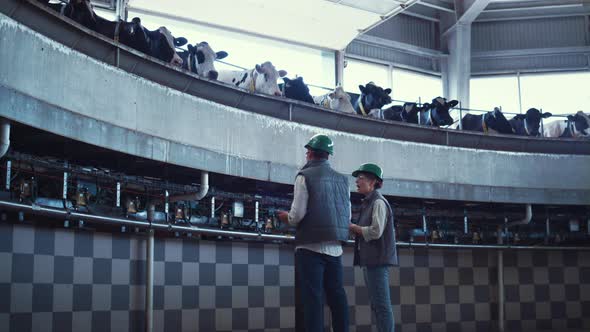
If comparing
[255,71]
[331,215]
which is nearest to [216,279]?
[255,71]

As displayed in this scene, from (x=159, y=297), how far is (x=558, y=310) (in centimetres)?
739

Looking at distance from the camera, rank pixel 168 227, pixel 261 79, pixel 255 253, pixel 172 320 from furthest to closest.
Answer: pixel 261 79
pixel 255 253
pixel 172 320
pixel 168 227

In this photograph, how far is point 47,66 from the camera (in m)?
6.95

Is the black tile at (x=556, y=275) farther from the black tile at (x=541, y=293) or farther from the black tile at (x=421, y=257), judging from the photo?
the black tile at (x=421, y=257)

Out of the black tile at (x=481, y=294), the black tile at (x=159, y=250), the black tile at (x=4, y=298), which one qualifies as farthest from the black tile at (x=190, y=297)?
the black tile at (x=481, y=294)

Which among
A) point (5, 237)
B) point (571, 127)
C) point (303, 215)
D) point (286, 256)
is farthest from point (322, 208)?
point (571, 127)

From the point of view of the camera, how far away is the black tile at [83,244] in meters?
8.29

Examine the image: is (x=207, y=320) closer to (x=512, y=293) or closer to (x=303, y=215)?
(x=303, y=215)

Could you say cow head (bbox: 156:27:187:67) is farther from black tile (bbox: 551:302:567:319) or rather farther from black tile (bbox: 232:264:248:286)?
black tile (bbox: 551:302:567:319)

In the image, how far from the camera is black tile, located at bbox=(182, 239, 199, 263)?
970 centimetres

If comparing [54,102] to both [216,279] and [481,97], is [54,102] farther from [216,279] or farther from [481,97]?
[481,97]

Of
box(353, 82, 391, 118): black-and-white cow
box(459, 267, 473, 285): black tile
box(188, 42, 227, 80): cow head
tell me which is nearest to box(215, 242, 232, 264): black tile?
box(188, 42, 227, 80): cow head

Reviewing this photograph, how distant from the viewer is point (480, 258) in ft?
43.1

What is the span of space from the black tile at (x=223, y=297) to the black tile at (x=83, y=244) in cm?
214
